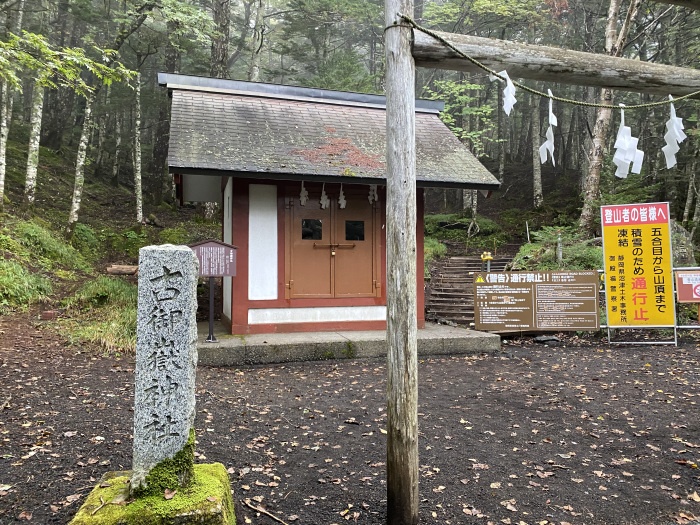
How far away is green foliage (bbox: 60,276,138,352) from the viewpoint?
7.28m

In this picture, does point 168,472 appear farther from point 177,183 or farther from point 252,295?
point 177,183

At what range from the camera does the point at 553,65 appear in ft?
12.3

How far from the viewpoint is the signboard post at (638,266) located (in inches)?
337

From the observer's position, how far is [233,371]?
680cm

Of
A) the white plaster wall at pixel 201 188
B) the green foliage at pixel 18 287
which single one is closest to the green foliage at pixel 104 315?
the green foliage at pixel 18 287

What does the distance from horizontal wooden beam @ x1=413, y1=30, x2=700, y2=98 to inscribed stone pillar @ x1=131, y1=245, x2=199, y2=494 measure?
2.29 m

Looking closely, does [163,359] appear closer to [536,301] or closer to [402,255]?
[402,255]

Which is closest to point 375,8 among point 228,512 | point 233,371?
point 233,371

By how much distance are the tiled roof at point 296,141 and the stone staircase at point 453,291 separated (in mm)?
3978

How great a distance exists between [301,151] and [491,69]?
213 inches

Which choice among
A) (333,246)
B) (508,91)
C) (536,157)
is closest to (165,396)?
(508,91)

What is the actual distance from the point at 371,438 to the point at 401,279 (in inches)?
84.7

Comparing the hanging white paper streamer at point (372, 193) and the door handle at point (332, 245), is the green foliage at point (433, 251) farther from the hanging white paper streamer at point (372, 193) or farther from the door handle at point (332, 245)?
the door handle at point (332, 245)

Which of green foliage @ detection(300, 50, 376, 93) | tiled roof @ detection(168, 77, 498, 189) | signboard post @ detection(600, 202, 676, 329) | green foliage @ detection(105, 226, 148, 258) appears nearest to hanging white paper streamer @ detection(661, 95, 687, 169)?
tiled roof @ detection(168, 77, 498, 189)
